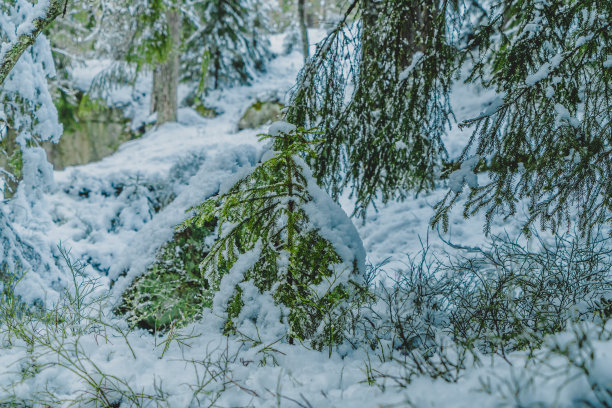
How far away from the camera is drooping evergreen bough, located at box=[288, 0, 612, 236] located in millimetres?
1989

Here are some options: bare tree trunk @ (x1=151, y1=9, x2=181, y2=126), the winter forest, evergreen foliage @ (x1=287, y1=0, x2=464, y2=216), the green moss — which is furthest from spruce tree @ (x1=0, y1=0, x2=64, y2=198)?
bare tree trunk @ (x1=151, y1=9, x2=181, y2=126)

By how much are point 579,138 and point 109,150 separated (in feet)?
46.8

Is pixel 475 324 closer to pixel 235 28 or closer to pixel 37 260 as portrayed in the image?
pixel 37 260

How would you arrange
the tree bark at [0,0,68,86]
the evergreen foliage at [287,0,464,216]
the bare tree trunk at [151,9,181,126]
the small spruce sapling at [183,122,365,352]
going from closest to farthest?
the small spruce sapling at [183,122,365,352] < the tree bark at [0,0,68,86] < the evergreen foliage at [287,0,464,216] < the bare tree trunk at [151,9,181,126]

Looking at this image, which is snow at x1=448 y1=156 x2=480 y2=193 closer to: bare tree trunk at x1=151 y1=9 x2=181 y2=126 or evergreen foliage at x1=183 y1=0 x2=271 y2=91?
evergreen foliage at x1=183 y1=0 x2=271 y2=91

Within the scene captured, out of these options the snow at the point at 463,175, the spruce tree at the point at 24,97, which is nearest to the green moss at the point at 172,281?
the spruce tree at the point at 24,97

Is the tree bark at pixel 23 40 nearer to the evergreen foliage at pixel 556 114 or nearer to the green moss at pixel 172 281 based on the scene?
→ the green moss at pixel 172 281

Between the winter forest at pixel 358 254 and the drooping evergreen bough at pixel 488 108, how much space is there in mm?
16

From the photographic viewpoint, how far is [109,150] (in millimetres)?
13156

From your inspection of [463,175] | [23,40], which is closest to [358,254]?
[463,175]

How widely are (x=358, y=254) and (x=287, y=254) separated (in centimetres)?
38

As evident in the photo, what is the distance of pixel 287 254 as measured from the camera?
1938mm

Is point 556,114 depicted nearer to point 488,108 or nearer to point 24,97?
point 488,108

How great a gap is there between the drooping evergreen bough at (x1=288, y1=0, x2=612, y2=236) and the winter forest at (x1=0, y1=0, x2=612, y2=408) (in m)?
0.02
